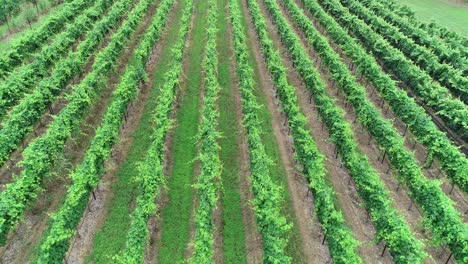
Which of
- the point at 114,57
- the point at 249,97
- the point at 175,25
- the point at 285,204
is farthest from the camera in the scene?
the point at 175,25

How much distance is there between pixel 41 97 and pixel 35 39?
49.5 ft

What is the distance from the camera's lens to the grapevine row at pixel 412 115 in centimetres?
2642

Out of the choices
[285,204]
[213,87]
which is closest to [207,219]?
[285,204]

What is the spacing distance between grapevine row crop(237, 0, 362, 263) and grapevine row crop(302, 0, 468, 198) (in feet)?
28.6

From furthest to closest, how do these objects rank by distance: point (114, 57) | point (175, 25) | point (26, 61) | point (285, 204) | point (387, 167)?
point (175, 25), point (26, 61), point (114, 57), point (387, 167), point (285, 204)

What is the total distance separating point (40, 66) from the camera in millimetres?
36312

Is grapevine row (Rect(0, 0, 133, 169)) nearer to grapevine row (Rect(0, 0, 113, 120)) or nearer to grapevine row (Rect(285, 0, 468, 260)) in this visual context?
grapevine row (Rect(0, 0, 113, 120))

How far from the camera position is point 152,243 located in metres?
23.3

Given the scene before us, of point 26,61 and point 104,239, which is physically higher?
point 26,61

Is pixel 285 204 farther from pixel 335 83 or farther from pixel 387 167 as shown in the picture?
pixel 335 83

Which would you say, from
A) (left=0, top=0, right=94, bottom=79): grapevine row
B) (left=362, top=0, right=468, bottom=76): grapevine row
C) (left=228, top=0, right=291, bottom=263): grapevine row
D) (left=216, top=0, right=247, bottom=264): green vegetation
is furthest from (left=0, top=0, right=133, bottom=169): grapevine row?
(left=362, top=0, right=468, bottom=76): grapevine row

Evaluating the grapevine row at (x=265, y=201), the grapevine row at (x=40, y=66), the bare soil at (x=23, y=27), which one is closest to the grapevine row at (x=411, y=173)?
the grapevine row at (x=265, y=201)

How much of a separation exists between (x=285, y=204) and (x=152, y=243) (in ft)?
30.9

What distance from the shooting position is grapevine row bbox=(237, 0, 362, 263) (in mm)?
20422
